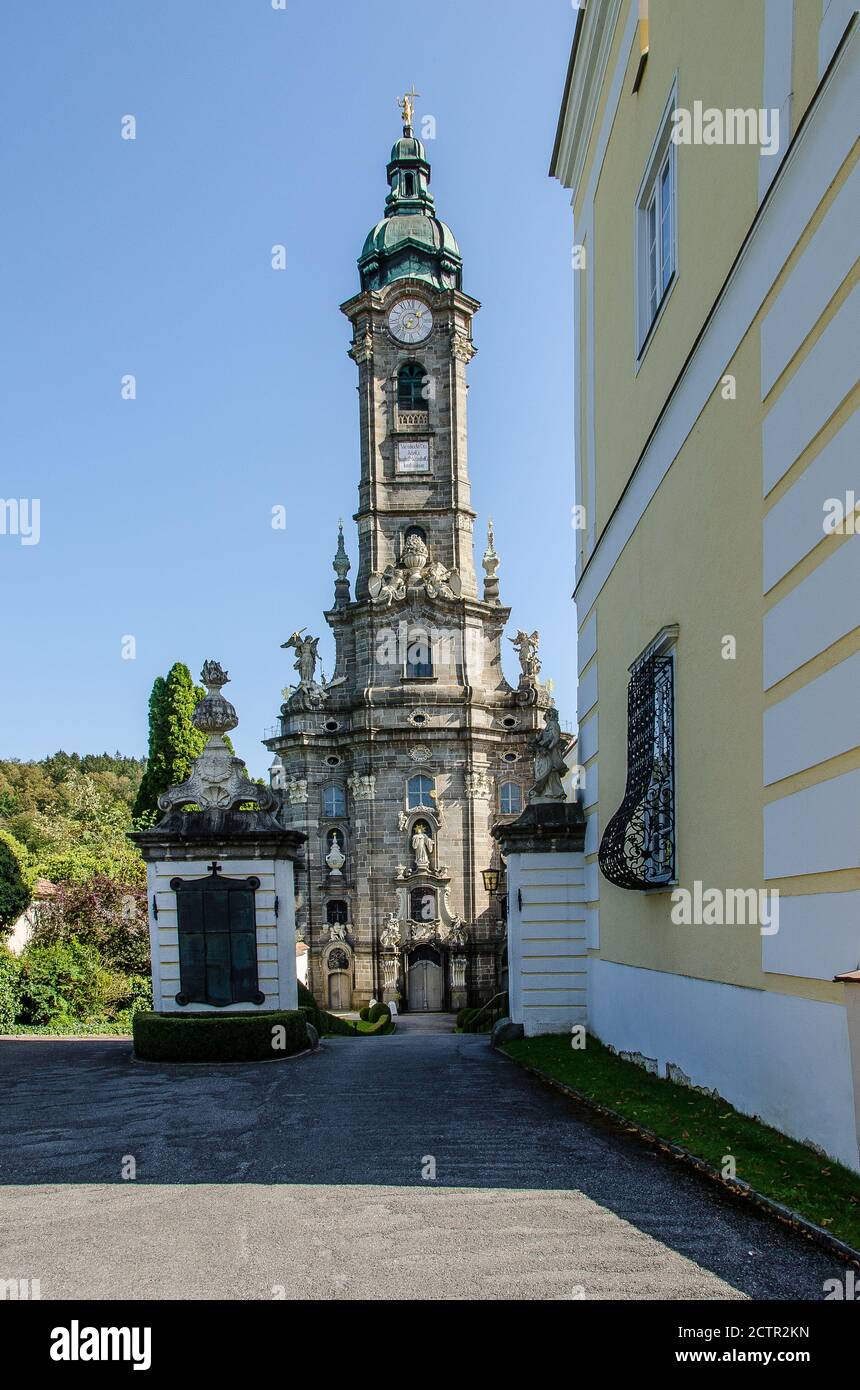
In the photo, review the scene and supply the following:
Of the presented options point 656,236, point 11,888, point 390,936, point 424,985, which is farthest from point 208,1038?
point 424,985

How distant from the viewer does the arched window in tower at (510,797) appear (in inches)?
1826

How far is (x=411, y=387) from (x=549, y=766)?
3551 cm

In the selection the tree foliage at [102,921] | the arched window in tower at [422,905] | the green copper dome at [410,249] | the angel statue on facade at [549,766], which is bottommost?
the arched window in tower at [422,905]

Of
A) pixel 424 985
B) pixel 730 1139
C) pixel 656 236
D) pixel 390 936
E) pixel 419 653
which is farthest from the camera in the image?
pixel 419 653

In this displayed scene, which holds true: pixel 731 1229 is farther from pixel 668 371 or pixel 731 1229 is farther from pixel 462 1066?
pixel 462 1066

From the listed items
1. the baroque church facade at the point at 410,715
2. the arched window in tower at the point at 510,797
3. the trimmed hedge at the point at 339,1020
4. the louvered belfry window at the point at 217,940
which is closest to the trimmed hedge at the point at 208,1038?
the louvered belfry window at the point at 217,940

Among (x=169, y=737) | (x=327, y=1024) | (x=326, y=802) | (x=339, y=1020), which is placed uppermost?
(x=169, y=737)

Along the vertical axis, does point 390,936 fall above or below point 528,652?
below

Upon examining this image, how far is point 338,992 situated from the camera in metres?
44.2

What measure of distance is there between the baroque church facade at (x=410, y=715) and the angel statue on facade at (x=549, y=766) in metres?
26.2

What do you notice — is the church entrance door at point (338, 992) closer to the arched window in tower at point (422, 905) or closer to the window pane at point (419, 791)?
the arched window in tower at point (422, 905)

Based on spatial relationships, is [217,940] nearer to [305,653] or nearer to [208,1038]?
[208,1038]

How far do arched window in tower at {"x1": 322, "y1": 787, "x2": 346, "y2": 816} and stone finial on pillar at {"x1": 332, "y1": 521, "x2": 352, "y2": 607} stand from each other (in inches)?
322
